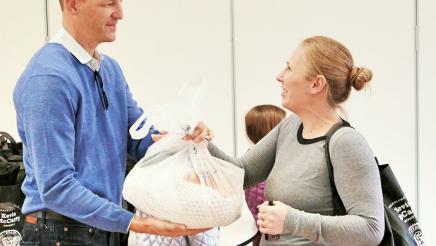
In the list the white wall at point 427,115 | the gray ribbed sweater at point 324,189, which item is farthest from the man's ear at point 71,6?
the white wall at point 427,115

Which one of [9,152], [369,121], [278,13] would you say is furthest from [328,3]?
[9,152]

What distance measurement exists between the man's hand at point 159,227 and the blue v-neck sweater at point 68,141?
23mm

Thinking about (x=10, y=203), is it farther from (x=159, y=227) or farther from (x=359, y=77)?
(x=359, y=77)

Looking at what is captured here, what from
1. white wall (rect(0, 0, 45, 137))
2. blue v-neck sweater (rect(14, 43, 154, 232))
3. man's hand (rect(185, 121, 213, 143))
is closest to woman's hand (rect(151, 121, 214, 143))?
man's hand (rect(185, 121, 213, 143))

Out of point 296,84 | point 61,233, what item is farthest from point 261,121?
point 61,233

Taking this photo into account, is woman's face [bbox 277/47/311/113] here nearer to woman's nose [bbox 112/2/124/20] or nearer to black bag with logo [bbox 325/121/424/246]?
black bag with logo [bbox 325/121/424/246]

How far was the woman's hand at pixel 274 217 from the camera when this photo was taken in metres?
1.20

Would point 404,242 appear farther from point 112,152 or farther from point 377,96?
point 377,96

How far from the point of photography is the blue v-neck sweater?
3.88 feet

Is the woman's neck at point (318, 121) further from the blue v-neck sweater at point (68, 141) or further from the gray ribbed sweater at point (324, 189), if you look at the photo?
the blue v-neck sweater at point (68, 141)

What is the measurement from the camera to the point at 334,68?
1325mm

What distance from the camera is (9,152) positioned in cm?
248

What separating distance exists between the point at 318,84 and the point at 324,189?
0.26m

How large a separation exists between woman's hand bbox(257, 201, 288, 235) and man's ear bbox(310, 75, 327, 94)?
31cm
